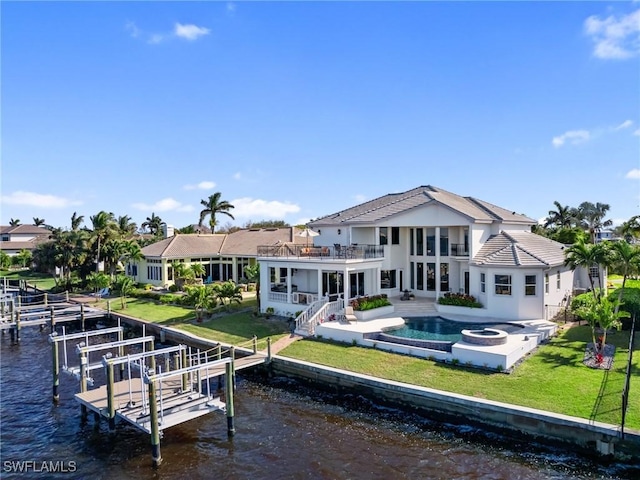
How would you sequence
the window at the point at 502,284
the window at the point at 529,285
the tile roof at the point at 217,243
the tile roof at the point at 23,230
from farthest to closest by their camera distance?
the tile roof at the point at 23,230, the tile roof at the point at 217,243, the window at the point at 502,284, the window at the point at 529,285

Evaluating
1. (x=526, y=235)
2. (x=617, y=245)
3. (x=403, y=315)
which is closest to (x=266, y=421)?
(x=403, y=315)

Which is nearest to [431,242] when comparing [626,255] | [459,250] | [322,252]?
[459,250]

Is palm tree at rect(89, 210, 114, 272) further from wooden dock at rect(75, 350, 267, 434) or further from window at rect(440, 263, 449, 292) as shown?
window at rect(440, 263, 449, 292)

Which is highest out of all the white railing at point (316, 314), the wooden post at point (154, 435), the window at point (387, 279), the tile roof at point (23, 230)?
the tile roof at point (23, 230)

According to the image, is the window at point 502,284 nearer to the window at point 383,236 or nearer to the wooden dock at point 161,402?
the window at point 383,236

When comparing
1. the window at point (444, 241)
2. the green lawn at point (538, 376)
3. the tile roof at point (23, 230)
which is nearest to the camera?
the green lawn at point (538, 376)

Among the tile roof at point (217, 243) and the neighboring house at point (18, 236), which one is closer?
the tile roof at point (217, 243)

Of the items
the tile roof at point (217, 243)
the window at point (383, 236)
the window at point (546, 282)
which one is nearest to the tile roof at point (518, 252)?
the window at point (546, 282)
